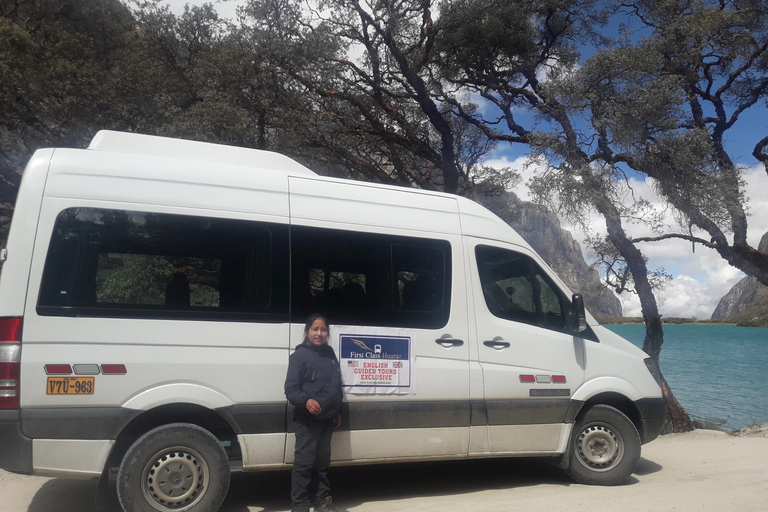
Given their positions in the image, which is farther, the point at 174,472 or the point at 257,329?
the point at 257,329

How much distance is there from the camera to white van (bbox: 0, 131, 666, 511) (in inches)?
169

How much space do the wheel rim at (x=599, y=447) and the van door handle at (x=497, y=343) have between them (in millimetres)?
1259

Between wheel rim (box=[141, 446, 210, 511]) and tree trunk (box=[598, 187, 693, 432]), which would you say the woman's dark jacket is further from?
tree trunk (box=[598, 187, 693, 432])

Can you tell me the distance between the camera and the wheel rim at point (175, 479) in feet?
14.7

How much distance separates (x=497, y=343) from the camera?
565cm

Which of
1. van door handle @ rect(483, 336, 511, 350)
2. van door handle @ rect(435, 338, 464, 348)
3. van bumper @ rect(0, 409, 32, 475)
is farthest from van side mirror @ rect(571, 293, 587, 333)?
van bumper @ rect(0, 409, 32, 475)

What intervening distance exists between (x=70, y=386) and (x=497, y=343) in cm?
348

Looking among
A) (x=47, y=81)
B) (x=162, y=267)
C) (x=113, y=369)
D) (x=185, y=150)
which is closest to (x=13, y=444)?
(x=113, y=369)

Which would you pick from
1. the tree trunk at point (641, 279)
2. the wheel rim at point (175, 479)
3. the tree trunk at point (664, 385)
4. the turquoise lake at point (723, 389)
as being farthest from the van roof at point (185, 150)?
the tree trunk at point (664, 385)

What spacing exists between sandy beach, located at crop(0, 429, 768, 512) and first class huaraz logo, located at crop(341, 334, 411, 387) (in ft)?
3.68

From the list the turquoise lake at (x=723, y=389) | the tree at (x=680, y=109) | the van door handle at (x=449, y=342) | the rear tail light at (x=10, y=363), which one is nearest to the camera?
the rear tail light at (x=10, y=363)

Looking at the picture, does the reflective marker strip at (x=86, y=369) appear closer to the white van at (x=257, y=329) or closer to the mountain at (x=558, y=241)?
the white van at (x=257, y=329)

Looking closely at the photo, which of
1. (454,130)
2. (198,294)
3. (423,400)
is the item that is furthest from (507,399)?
(454,130)

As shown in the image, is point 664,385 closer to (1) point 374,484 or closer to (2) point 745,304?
(1) point 374,484
